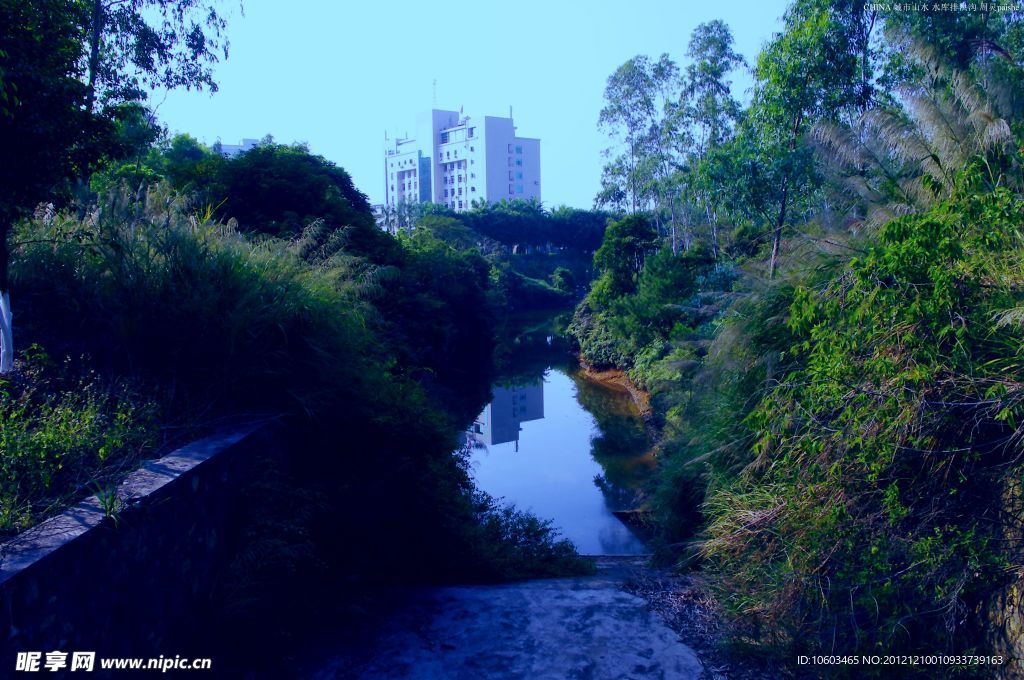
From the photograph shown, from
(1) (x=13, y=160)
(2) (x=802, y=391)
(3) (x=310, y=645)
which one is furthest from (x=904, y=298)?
(1) (x=13, y=160)

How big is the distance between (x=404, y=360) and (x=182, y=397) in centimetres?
1009

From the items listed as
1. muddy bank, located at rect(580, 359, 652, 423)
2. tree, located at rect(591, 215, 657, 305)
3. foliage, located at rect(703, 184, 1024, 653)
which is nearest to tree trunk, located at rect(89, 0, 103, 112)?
foliage, located at rect(703, 184, 1024, 653)

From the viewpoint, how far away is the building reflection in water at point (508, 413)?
2170 centimetres

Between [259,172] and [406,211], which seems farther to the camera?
[406,211]

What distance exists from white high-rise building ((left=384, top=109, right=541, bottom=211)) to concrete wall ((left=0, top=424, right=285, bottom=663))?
274 feet

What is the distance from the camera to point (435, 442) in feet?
25.6

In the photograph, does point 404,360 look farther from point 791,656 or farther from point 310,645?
point 791,656

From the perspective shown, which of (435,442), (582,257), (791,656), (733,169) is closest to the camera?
(791,656)

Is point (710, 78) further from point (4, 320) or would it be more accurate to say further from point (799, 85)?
point (4, 320)

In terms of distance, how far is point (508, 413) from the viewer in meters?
25.3

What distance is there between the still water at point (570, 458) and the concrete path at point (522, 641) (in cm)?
566

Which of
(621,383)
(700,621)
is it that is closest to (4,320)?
(700,621)

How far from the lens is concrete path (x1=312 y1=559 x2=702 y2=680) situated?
522 cm

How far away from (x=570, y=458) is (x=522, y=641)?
13120 millimetres
